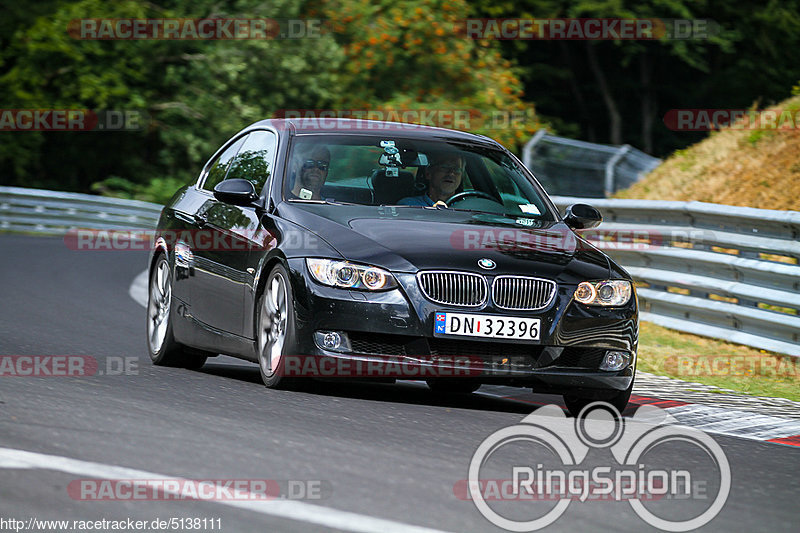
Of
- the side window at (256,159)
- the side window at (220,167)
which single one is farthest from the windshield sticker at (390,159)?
the side window at (220,167)

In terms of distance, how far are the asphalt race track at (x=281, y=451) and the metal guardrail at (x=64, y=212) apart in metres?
22.5

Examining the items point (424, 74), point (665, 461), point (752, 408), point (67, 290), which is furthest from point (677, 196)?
point (424, 74)

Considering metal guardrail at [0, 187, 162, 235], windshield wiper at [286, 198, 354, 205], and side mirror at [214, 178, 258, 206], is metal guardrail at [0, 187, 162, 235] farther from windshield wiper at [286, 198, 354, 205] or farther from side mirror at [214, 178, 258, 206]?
windshield wiper at [286, 198, 354, 205]

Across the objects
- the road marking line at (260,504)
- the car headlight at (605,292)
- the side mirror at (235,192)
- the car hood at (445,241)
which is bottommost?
the road marking line at (260,504)

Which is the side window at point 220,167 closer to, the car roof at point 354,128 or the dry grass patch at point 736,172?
the car roof at point 354,128

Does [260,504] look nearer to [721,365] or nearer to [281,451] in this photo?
[281,451]

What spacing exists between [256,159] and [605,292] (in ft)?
8.59

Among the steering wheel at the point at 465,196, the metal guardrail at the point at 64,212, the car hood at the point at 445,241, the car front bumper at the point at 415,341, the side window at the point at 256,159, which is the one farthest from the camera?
the metal guardrail at the point at 64,212

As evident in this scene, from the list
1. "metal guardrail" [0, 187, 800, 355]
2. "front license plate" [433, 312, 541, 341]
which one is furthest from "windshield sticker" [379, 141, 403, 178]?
"metal guardrail" [0, 187, 800, 355]

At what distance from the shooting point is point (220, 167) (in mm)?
10406

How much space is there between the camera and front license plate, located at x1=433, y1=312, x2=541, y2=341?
7.89 metres

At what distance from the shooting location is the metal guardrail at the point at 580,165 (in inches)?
776

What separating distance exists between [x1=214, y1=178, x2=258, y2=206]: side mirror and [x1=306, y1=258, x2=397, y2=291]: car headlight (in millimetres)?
1068

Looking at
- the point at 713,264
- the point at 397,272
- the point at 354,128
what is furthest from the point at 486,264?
the point at 713,264
